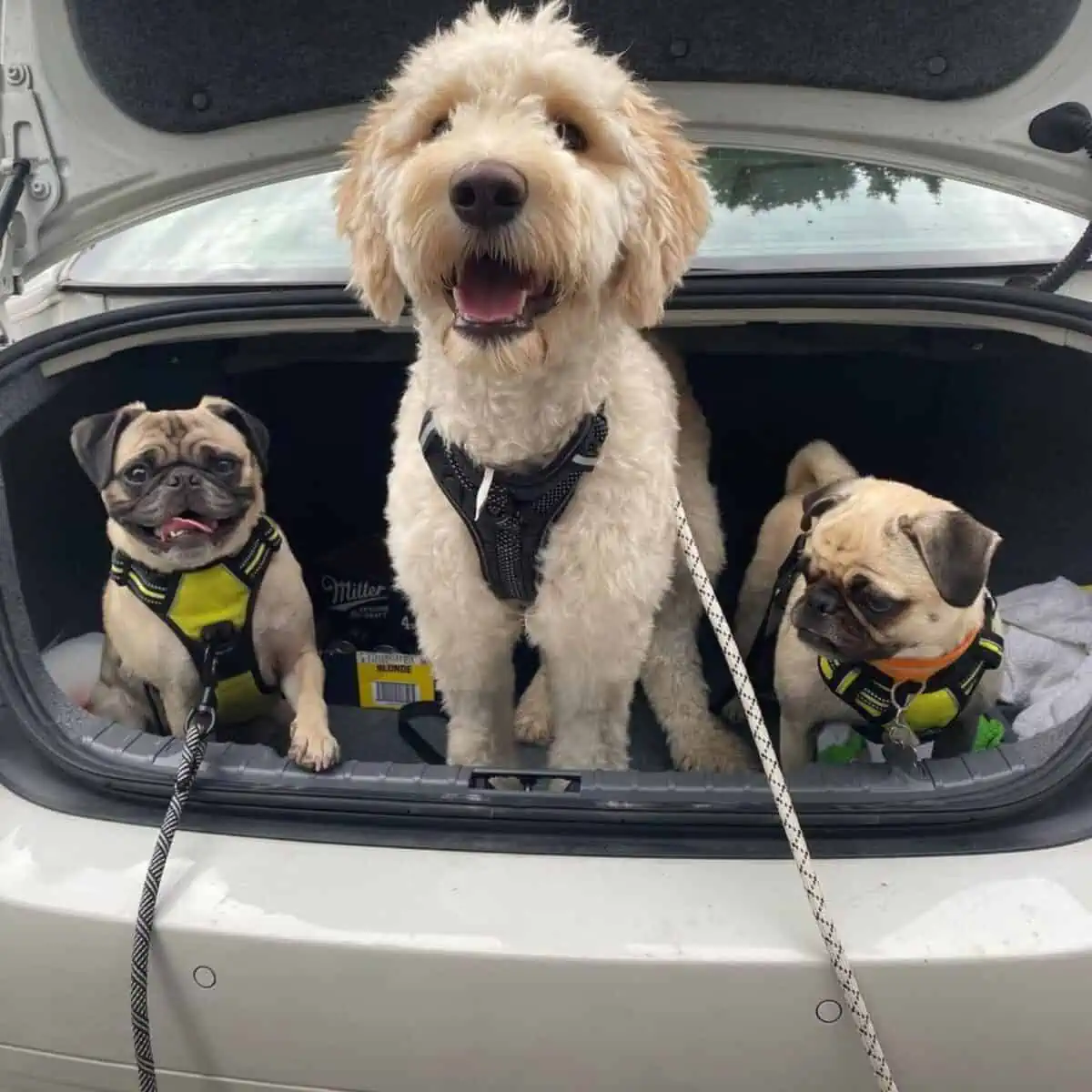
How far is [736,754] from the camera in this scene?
235 cm

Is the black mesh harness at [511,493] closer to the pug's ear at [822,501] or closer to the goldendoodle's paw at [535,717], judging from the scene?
the pug's ear at [822,501]

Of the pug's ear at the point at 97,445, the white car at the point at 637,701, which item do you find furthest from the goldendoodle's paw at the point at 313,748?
the pug's ear at the point at 97,445

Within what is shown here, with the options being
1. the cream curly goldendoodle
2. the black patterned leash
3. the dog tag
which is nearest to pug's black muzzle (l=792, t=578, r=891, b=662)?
the dog tag

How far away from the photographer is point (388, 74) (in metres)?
1.94

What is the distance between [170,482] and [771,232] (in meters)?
1.65

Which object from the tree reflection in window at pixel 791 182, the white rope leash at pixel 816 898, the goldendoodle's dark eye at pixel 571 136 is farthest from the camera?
the tree reflection in window at pixel 791 182

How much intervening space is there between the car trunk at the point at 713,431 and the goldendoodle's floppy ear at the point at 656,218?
77 centimetres

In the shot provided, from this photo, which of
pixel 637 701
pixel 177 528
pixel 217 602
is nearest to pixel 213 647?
pixel 217 602

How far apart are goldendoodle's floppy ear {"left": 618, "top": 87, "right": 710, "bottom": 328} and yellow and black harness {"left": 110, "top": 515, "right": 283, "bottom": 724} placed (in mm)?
973

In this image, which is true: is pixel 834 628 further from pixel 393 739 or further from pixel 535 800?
pixel 393 739

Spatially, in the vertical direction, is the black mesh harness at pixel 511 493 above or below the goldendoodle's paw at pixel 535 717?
above

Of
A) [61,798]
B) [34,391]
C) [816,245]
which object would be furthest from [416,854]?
[816,245]

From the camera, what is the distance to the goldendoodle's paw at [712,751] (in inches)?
91.5

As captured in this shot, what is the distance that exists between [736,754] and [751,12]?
1.58 metres
